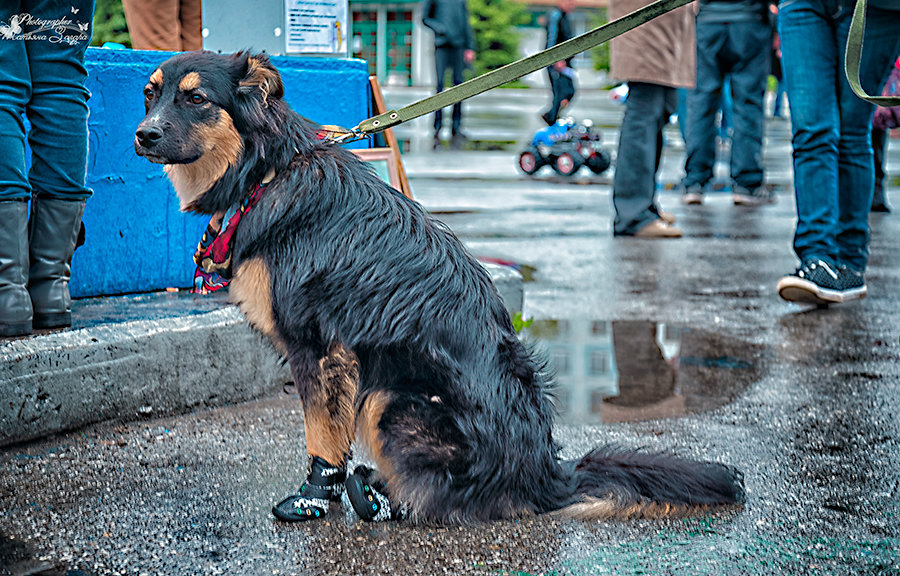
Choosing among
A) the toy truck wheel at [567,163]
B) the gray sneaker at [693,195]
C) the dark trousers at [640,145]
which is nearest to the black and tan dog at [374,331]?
the dark trousers at [640,145]

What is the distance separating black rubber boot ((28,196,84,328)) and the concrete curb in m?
0.17

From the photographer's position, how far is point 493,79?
9.69 ft

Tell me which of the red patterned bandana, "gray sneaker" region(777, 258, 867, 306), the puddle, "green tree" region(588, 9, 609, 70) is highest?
"green tree" region(588, 9, 609, 70)

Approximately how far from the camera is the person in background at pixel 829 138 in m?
4.89

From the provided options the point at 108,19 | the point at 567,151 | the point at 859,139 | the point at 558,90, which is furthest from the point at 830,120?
the point at 108,19

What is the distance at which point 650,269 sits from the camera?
6.33 meters

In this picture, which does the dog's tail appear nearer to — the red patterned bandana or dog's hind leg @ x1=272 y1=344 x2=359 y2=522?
dog's hind leg @ x1=272 y1=344 x2=359 y2=522

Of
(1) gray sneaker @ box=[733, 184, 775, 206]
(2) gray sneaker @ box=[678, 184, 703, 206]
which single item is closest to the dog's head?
(2) gray sneaker @ box=[678, 184, 703, 206]

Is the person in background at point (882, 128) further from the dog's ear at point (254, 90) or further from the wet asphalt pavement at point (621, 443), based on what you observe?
the dog's ear at point (254, 90)

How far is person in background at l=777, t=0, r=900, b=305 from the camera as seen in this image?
489 cm

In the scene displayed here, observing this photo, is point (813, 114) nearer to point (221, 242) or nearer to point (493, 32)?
point (221, 242)

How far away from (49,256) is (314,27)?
88.2 inches

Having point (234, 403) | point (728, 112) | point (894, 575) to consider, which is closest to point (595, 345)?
point (234, 403)

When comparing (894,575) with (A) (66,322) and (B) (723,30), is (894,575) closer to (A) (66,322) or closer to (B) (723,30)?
(A) (66,322)
